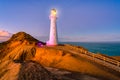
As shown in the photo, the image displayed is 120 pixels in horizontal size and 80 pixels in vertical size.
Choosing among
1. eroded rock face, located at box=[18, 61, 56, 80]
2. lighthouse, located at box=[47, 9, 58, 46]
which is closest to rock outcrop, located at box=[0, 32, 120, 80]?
eroded rock face, located at box=[18, 61, 56, 80]

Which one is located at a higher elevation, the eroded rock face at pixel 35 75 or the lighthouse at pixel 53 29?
the lighthouse at pixel 53 29

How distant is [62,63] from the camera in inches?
1257

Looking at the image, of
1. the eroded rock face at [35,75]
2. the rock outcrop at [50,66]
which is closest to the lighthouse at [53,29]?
the rock outcrop at [50,66]

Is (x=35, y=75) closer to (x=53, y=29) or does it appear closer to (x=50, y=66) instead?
(x=50, y=66)

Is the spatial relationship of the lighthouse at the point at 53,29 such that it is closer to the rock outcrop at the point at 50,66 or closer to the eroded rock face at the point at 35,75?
the rock outcrop at the point at 50,66

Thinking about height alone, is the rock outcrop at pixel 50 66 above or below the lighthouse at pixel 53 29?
below

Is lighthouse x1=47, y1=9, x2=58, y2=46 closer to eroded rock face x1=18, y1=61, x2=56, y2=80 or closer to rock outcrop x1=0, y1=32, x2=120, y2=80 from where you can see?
rock outcrop x1=0, y1=32, x2=120, y2=80

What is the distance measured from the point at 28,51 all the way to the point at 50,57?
6354 millimetres

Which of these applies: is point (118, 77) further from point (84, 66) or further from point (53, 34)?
point (53, 34)

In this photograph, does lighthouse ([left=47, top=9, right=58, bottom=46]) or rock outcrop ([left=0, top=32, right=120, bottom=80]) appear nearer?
rock outcrop ([left=0, top=32, right=120, bottom=80])

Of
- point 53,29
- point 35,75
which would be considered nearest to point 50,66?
point 35,75

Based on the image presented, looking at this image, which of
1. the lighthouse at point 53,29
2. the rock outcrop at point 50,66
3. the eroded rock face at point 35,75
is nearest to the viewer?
the eroded rock face at point 35,75

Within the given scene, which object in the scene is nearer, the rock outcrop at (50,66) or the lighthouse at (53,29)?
the rock outcrop at (50,66)

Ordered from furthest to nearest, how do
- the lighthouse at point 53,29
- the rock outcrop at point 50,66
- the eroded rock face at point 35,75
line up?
the lighthouse at point 53,29 → the rock outcrop at point 50,66 → the eroded rock face at point 35,75
